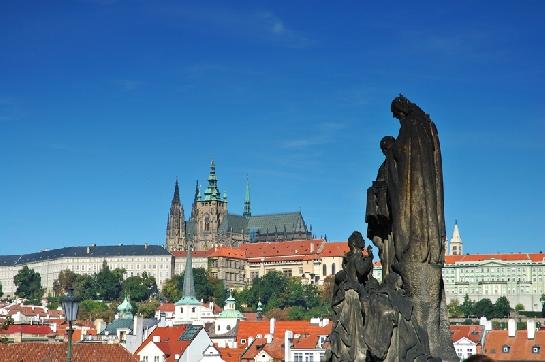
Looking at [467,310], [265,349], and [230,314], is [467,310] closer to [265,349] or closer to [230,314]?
[230,314]

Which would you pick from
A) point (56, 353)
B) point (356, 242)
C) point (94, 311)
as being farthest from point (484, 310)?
point (356, 242)

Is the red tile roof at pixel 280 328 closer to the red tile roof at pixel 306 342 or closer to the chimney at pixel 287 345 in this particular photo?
the red tile roof at pixel 306 342

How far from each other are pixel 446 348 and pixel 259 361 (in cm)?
6005

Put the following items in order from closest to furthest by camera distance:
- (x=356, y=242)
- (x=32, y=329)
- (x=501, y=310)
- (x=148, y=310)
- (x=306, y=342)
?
(x=356, y=242) → (x=306, y=342) → (x=32, y=329) → (x=148, y=310) → (x=501, y=310)

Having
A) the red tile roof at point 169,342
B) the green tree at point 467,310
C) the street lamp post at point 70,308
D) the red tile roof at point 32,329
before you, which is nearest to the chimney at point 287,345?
the red tile roof at point 169,342

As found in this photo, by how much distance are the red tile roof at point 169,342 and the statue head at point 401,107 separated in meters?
61.2

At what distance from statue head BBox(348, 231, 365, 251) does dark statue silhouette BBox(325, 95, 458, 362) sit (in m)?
0.39

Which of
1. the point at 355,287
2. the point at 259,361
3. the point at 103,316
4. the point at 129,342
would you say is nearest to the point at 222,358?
the point at 259,361

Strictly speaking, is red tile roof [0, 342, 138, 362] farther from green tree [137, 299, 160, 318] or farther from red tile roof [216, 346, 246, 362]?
green tree [137, 299, 160, 318]

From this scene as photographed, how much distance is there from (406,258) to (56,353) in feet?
134

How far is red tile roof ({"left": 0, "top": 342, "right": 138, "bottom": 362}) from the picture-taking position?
161 feet

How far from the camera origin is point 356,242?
1337 centimetres

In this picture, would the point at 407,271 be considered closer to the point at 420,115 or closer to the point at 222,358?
the point at 420,115

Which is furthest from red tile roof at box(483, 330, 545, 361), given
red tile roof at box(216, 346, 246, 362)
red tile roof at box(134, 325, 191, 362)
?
red tile roof at box(134, 325, 191, 362)
